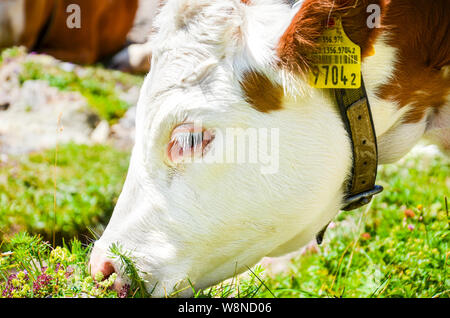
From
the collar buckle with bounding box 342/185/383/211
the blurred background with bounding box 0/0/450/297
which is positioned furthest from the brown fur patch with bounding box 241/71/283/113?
the blurred background with bounding box 0/0/450/297

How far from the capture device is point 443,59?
2.13 meters

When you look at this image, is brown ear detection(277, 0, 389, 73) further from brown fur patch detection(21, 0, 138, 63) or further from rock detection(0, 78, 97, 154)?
brown fur patch detection(21, 0, 138, 63)

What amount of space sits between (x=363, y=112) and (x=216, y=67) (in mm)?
572

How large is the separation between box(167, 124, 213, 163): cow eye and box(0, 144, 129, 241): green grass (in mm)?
1957

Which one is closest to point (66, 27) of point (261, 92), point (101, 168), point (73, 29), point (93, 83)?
point (73, 29)

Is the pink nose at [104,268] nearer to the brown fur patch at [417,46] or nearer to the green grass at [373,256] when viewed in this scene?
the green grass at [373,256]

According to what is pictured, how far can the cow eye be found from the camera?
6.76 feet

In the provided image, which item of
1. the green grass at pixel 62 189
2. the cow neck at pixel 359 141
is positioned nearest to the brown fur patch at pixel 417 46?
the cow neck at pixel 359 141

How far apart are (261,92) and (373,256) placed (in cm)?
167

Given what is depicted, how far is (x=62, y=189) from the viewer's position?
15.2 ft

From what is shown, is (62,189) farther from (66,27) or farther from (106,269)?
(66,27)

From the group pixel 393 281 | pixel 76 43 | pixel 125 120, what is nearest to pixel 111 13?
pixel 76 43

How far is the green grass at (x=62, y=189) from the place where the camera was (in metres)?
4.10
